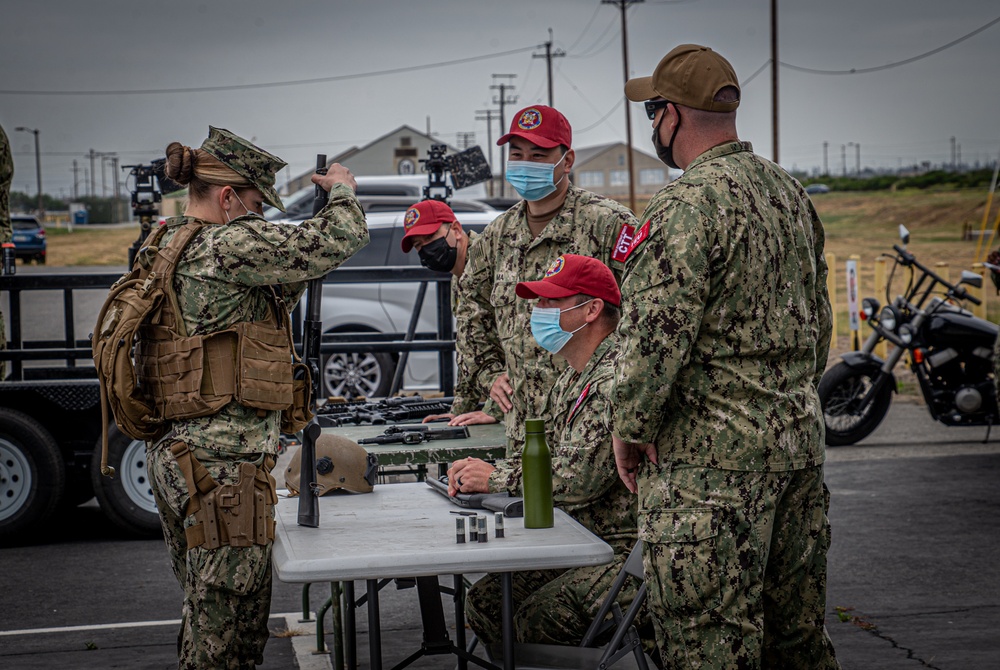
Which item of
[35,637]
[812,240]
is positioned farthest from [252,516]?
[35,637]

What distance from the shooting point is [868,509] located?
7500mm

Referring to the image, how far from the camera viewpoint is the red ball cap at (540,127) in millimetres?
4844

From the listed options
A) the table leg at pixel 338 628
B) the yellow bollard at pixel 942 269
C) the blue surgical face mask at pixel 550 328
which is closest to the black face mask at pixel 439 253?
the table leg at pixel 338 628

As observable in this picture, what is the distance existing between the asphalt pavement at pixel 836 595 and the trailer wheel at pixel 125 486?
0.55ft

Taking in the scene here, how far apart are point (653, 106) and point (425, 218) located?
2839mm

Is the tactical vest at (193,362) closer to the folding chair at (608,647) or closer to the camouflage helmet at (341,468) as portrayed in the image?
the camouflage helmet at (341,468)

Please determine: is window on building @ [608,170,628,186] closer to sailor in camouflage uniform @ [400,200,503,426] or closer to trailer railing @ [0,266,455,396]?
trailer railing @ [0,266,455,396]

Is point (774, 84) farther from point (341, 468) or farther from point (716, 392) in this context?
point (716, 392)

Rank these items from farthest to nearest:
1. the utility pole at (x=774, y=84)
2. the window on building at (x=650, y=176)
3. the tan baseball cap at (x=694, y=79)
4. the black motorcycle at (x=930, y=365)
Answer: the window on building at (x=650, y=176)
the utility pole at (x=774, y=84)
the black motorcycle at (x=930, y=365)
the tan baseball cap at (x=694, y=79)

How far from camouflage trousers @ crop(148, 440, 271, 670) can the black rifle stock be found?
19cm

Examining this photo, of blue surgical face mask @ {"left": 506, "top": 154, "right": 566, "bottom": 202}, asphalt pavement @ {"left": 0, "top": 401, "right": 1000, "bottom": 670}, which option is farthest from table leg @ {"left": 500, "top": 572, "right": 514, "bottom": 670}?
blue surgical face mask @ {"left": 506, "top": 154, "right": 566, "bottom": 202}

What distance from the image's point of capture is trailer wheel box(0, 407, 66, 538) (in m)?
6.57

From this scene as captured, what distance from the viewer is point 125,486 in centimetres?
671

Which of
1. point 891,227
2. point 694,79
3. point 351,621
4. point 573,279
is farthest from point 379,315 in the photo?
point 891,227
